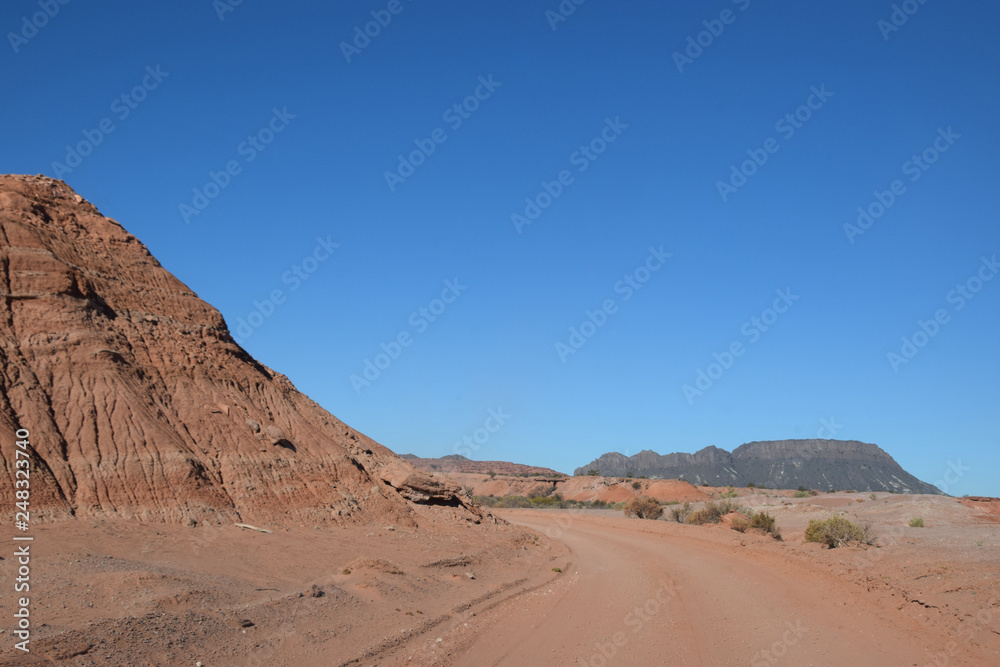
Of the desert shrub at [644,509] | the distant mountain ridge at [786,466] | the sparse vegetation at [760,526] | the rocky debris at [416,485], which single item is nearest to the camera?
the rocky debris at [416,485]

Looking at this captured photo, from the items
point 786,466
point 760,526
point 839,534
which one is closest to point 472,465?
point 786,466

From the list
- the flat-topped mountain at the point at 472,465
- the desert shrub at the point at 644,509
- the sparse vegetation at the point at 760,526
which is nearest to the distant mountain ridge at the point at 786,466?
the flat-topped mountain at the point at 472,465

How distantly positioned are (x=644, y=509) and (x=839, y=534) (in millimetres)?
19157

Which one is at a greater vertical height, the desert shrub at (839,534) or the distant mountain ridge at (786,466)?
the distant mountain ridge at (786,466)

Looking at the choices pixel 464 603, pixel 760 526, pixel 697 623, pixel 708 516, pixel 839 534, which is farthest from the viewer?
pixel 708 516

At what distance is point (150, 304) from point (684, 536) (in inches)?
872

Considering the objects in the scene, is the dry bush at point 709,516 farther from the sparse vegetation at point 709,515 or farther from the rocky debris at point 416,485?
the rocky debris at point 416,485

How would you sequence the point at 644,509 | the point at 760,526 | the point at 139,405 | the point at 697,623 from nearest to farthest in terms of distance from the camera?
the point at 697,623
the point at 139,405
the point at 760,526
the point at 644,509

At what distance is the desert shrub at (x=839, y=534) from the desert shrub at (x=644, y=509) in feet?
57.2

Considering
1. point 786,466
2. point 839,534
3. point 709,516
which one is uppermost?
point 786,466

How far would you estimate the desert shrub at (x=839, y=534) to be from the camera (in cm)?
2100

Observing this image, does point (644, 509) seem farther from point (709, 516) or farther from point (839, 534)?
point (839, 534)

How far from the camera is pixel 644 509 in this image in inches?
1574

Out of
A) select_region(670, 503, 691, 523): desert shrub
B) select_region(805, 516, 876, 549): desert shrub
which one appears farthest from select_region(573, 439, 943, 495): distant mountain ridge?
select_region(805, 516, 876, 549): desert shrub
